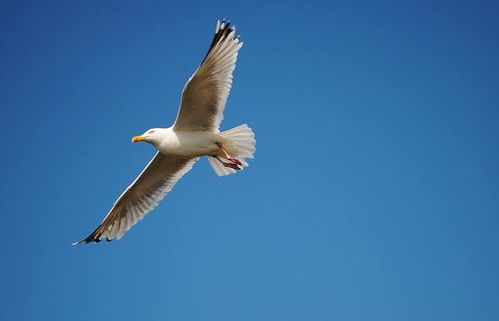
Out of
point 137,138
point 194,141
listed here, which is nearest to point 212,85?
point 194,141

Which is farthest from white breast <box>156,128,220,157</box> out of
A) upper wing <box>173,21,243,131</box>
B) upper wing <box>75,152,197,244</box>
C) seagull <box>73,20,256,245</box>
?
upper wing <box>75,152,197,244</box>

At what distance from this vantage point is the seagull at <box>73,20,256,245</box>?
7336 millimetres

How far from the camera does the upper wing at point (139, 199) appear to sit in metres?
9.20

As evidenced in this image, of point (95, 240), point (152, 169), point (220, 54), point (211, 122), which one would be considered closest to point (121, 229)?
point (95, 240)

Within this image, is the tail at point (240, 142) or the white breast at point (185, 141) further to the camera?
the tail at point (240, 142)

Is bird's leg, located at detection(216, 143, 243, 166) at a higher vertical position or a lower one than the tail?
lower

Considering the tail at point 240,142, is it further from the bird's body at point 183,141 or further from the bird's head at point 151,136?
the bird's head at point 151,136

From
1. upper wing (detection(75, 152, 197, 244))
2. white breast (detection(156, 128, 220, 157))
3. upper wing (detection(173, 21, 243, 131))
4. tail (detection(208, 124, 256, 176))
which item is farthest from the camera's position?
upper wing (detection(75, 152, 197, 244))

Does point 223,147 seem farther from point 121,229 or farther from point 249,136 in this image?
point 121,229

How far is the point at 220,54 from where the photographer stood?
7.34 meters

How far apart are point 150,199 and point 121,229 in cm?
63

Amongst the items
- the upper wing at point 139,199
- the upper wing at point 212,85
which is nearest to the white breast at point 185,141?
the upper wing at point 212,85

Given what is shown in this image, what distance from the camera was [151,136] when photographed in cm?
799

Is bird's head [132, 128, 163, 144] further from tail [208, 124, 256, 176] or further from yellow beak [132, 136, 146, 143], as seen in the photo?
tail [208, 124, 256, 176]
